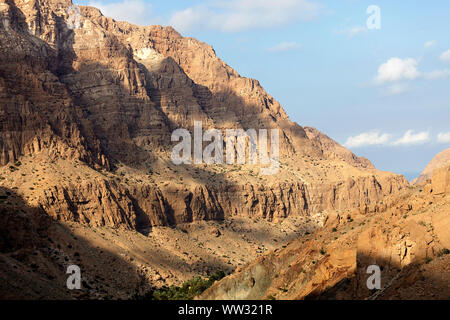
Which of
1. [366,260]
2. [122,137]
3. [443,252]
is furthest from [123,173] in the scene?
[443,252]

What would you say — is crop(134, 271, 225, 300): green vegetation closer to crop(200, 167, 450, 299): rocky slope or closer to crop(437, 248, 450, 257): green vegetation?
crop(200, 167, 450, 299): rocky slope

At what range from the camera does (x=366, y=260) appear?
6031 centimetres

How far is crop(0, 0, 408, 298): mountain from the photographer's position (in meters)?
111

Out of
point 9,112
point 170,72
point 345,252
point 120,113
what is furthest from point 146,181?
point 345,252

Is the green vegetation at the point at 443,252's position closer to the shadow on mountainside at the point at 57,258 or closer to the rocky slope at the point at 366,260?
the rocky slope at the point at 366,260

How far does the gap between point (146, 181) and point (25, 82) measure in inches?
1103

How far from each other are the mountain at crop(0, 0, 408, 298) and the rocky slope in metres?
10.6

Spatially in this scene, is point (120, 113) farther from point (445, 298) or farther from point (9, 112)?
point (445, 298)

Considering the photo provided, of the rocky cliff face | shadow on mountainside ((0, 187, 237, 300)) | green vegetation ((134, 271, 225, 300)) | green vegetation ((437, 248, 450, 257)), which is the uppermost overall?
the rocky cliff face

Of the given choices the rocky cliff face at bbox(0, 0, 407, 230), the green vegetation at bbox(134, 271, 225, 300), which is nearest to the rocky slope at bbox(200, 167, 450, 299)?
the rocky cliff face at bbox(0, 0, 407, 230)

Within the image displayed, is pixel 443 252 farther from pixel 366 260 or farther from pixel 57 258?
pixel 57 258

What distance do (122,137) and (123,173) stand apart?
47.5 feet

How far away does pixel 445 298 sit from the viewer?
2010 inches

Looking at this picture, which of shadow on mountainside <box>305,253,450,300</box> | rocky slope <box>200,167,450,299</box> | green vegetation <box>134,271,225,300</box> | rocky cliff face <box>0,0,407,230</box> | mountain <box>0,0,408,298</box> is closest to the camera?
shadow on mountainside <box>305,253,450,300</box>
